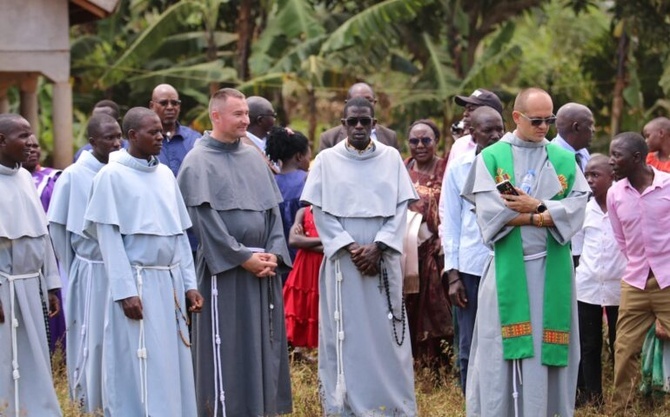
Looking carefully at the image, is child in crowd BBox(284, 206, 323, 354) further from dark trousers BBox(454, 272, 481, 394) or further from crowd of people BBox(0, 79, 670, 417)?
dark trousers BBox(454, 272, 481, 394)

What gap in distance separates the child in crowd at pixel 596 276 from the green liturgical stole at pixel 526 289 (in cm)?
164

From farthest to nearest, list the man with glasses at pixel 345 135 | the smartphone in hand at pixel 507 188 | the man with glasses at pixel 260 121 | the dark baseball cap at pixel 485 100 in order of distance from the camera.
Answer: the man with glasses at pixel 345 135 → the man with glasses at pixel 260 121 → the dark baseball cap at pixel 485 100 → the smartphone in hand at pixel 507 188

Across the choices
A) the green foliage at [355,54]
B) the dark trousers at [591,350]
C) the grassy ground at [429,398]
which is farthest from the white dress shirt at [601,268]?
the green foliage at [355,54]

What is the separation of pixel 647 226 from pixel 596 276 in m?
0.80

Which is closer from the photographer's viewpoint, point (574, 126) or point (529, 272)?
point (529, 272)

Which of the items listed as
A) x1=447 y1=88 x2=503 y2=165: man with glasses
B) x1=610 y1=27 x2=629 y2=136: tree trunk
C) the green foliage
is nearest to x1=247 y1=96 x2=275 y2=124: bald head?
x1=447 y1=88 x2=503 y2=165: man with glasses

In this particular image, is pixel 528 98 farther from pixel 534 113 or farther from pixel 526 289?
pixel 526 289

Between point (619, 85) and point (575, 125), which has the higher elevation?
point (619, 85)

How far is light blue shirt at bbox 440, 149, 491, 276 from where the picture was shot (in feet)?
27.6

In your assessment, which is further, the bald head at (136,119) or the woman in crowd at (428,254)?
the woman in crowd at (428,254)

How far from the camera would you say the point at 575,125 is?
9219 mm

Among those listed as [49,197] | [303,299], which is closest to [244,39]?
[49,197]

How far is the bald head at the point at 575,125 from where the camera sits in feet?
30.2

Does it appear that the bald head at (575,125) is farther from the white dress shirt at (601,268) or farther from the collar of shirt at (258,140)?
the collar of shirt at (258,140)
